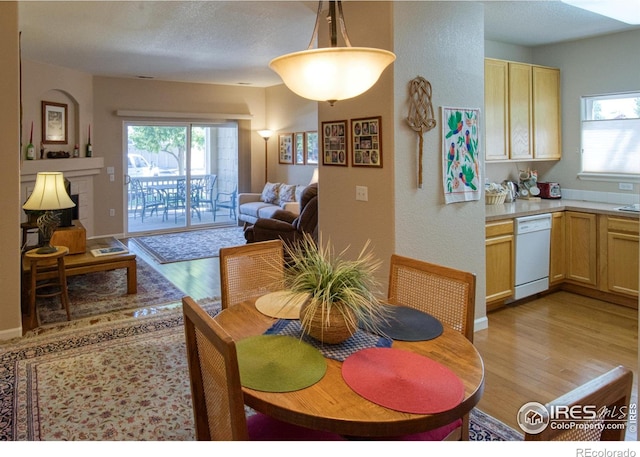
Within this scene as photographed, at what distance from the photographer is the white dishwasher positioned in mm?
4102

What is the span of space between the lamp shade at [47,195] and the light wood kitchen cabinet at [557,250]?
14.5 ft

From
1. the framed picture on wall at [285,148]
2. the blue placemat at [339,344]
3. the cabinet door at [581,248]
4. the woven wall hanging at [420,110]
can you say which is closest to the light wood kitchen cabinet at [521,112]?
the cabinet door at [581,248]

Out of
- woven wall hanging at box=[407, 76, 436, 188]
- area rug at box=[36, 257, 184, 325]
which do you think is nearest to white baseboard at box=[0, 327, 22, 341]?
area rug at box=[36, 257, 184, 325]

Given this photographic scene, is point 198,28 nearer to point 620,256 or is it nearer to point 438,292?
point 438,292

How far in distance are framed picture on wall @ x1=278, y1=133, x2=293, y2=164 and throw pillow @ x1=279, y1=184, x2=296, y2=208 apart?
0.88 m

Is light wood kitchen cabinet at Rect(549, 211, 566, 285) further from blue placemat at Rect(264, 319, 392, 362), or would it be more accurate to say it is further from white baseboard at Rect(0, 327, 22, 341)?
white baseboard at Rect(0, 327, 22, 341)

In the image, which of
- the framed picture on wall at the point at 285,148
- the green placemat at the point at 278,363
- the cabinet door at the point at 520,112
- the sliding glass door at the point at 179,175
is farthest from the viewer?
the framed picture on wall at the point at 285,148

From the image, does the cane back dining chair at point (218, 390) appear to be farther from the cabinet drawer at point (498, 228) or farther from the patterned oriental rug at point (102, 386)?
the cabinet drawer at point (498, 228)

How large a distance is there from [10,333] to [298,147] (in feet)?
18.5

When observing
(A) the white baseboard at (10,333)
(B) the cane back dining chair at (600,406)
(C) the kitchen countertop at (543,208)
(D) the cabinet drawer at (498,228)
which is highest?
(C) the kitchen countertop at (543,208)

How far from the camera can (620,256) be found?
4.09 meters

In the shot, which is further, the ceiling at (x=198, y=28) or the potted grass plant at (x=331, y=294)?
the ceiling at (x=198, y=28)

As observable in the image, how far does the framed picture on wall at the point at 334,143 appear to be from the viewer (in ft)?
11.8
